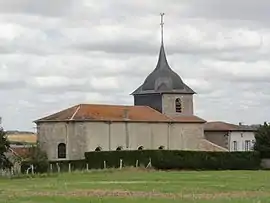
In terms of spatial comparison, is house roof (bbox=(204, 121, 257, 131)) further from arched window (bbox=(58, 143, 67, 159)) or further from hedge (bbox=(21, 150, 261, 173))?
arched window (bbox=(58, 143, 67, 159))

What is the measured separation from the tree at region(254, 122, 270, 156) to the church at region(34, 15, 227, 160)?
618cm

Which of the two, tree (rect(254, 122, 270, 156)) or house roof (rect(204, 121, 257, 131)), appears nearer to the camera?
tree (rect(254, 122, 270, 156))

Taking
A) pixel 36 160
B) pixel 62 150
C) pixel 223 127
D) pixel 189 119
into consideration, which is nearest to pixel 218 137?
pixel 223 127

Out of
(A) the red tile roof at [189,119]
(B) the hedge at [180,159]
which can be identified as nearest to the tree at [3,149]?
(B) the hedge at [180,159]

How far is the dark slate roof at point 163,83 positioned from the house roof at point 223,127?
→ 277 inches

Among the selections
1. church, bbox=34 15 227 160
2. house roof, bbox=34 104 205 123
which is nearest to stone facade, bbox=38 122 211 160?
church, bbox=34 15 227 160

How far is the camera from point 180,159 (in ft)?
294

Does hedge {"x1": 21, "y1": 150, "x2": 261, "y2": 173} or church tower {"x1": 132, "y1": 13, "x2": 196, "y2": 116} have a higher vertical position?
church tower {"x1": 132, "y1": 13, "x2": 196, "y2": 116}

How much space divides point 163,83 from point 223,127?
37.0 ft

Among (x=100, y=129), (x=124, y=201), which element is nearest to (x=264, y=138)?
(x=100, y=129)

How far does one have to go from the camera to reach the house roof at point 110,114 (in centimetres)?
9412

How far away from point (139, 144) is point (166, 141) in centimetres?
481

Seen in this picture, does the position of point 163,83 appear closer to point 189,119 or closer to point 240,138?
point 189,119

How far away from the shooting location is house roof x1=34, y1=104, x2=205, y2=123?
309 ft
